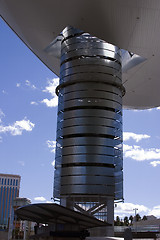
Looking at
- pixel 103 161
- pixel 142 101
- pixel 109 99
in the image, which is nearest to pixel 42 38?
pixel 109 99

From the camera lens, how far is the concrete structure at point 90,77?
122 ft

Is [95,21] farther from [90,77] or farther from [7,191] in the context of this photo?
[7,191]

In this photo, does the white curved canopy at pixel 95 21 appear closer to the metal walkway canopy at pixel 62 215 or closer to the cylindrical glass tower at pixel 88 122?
the cylindrical glass tower at pixel 88 122

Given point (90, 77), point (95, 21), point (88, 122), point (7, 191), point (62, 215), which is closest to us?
point (62, 215)

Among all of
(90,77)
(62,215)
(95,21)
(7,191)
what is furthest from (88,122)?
(7,191)

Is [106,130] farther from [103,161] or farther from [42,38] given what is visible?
[42,38]

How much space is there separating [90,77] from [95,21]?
22.4 feet

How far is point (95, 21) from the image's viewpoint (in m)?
38.2

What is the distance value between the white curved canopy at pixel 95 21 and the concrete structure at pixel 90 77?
10 centimetres

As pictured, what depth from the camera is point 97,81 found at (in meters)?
41.9

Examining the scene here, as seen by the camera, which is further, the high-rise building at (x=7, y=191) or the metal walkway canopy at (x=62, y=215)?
the high-rise building at (x=7, y=191)

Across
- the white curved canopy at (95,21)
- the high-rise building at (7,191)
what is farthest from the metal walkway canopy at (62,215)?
the high-rise building at (7,191)

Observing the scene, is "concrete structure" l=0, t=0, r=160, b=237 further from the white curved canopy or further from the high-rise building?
the high-rise building

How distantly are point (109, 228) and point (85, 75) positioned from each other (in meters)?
18.2
